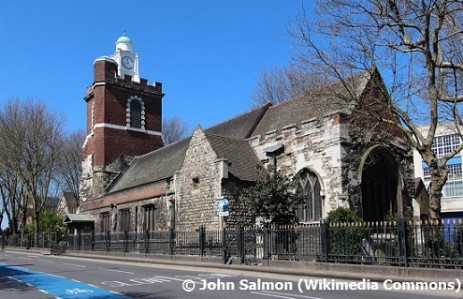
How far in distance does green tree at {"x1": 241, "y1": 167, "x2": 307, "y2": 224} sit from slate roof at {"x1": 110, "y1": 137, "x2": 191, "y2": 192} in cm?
1204

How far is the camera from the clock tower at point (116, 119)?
45.1 meters

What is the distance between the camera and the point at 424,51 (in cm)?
1588

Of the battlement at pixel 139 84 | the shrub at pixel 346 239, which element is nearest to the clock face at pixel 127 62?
the battlement at pixel 139 84

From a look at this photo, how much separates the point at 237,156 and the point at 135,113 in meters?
22.3

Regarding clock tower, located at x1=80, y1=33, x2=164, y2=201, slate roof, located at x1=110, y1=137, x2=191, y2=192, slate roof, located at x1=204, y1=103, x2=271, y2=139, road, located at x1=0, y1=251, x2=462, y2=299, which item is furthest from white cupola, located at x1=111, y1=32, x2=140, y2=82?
road, located at x1=0, y1=251, x2=462, y2=299

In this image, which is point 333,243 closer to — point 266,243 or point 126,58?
point 266,243

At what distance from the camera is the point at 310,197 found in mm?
24656

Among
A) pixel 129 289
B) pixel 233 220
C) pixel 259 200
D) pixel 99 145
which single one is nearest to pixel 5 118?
pixel 99 145

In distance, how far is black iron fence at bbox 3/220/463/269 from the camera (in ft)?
47.9

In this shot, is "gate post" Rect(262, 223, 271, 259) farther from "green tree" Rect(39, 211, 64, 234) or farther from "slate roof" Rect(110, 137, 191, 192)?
"green tree" Rect(39, 211, 64, 234)

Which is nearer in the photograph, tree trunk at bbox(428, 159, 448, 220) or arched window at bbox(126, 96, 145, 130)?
tree trunk at bbox(428, 159, 448, 220)

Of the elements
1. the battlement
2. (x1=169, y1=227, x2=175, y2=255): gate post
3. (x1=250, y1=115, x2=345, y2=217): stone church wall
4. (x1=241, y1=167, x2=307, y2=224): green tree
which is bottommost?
(x1=169, y1=227, x2=175, y2=255): gate post

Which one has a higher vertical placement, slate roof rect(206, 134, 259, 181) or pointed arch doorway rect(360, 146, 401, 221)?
slate roof rect(206, 134, 259, 181)

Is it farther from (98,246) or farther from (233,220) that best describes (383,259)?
(98,246)
